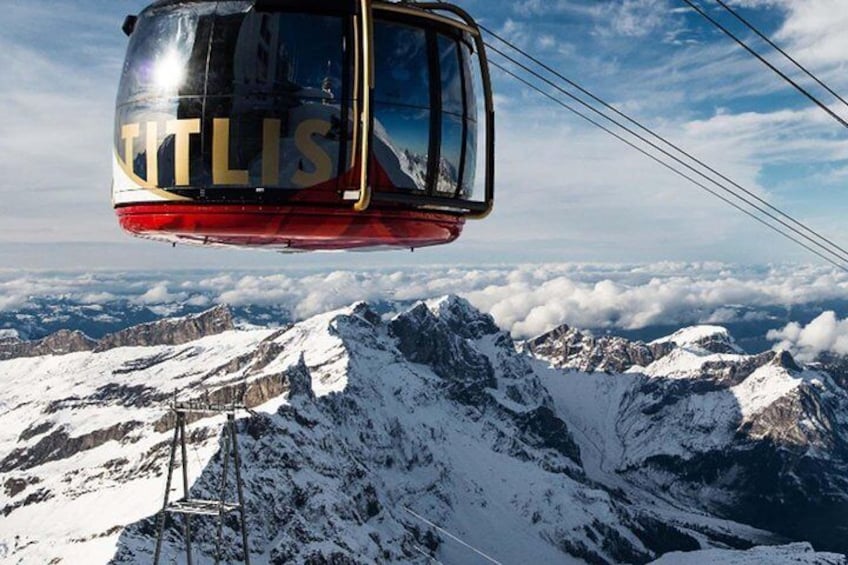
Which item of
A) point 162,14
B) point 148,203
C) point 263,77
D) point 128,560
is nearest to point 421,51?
point 263,77

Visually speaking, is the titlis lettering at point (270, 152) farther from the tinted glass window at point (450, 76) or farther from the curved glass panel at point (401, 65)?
the tinted glass window at point (450, 76)

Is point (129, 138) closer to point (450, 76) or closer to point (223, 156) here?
point (223, 156)

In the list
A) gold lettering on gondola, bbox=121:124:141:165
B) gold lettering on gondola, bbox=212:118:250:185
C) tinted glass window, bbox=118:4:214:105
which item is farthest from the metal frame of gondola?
gold lettering on gondola, bbox=121:124:141:165

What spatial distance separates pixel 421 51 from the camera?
12.1 meters

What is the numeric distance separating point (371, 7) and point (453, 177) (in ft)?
9.20

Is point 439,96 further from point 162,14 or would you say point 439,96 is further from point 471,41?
point 162,14

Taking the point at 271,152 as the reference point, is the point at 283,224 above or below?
below

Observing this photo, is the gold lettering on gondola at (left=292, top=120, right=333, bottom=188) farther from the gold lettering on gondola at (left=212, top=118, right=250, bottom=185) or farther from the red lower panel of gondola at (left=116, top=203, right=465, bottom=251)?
the gold lettering on gondola at (left=212, top=118, right=250, bottom=185)

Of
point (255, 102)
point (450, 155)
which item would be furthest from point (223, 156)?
point (450, 155)

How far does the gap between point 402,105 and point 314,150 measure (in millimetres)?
1536

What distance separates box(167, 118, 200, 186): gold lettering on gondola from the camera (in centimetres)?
1144

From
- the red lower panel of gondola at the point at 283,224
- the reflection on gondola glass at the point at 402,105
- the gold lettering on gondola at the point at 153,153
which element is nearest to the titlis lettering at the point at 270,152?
the red lower panel of gondola at the point at 283,224

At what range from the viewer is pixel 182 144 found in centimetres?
1152

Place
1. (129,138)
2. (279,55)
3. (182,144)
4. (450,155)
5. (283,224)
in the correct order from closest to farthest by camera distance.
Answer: (279,55), (182,144), (283,224), (129,138), (450,155)
